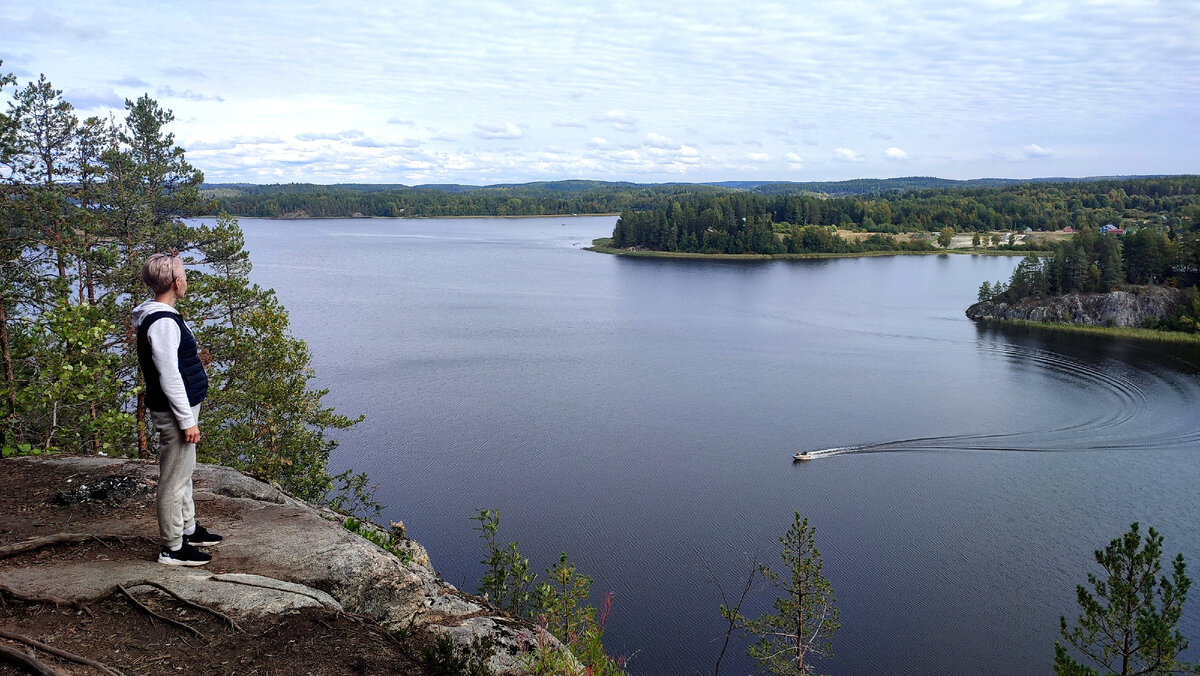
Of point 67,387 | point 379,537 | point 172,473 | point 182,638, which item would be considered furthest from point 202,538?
point 67,387

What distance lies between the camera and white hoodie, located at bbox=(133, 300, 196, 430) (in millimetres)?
4602

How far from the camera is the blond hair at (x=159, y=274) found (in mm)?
4723

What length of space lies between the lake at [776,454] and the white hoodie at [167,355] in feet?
41.9

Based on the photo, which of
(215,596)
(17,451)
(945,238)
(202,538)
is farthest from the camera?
(945,238)

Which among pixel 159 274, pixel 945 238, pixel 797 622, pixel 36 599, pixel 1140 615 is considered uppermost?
pixel 945 238

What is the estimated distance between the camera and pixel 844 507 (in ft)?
73.7

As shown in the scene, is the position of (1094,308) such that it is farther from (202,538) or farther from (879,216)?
(879,216)

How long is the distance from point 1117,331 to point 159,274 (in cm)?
6136

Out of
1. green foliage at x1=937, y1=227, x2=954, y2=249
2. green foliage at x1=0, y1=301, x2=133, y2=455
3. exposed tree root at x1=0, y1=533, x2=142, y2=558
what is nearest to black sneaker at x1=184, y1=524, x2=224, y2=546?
exposed tree root at x1=0, y1=533, x2=142, y2=558

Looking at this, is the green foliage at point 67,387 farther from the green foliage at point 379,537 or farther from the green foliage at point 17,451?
the green foliage at point 379,537

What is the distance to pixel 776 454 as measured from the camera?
26.5m

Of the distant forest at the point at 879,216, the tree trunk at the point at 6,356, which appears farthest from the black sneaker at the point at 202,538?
the distant forest at the point at 879,216

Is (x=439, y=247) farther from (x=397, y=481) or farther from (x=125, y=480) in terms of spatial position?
(x=125, y=480)

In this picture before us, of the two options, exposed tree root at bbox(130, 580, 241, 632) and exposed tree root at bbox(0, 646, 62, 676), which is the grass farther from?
exposed tree root at bbox(0, 646, 62, 676)
